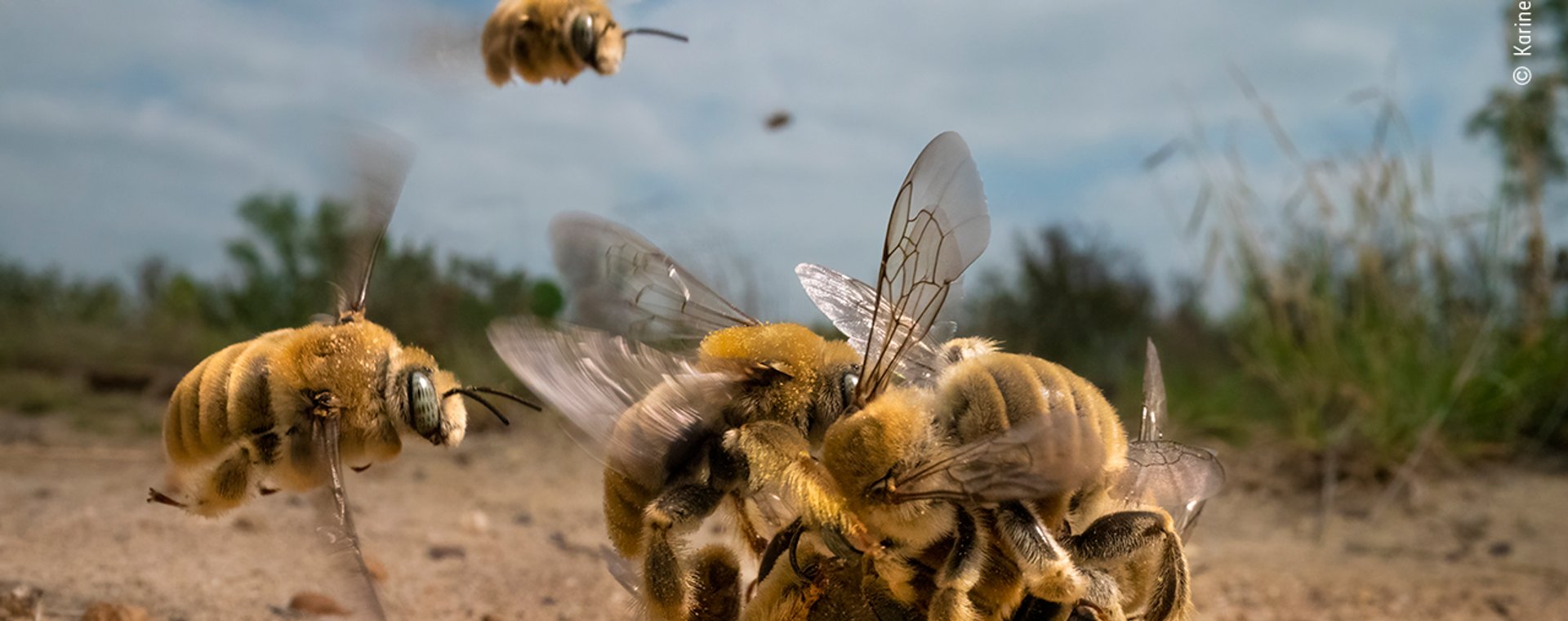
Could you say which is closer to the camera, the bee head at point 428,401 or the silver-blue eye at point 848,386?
the silver-blue eye at point 848,386

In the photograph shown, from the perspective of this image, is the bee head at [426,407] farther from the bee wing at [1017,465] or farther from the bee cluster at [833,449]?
the bee wing at [1017,465]

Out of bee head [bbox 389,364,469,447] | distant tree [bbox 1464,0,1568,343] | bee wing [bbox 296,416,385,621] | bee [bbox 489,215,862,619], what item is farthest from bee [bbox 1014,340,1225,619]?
distant tree [bbox 1464,0,1568,343]

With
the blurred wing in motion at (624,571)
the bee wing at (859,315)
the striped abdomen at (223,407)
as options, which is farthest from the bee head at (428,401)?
the bee wing at (859,315)

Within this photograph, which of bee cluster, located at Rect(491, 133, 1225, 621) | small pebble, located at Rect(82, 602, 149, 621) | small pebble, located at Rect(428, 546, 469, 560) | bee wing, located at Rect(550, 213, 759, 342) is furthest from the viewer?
small pebble, located at Rect(428, 546, 469, 560)

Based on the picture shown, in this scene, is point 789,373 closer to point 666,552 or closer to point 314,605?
point 666,552

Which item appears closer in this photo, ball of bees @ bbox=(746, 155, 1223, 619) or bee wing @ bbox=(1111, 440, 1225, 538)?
ball of bees @ bbox=(746, 155, 1223, 619)

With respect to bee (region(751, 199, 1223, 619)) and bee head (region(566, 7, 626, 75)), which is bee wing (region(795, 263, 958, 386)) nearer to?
bee (region(751, 199, 1223, 619))

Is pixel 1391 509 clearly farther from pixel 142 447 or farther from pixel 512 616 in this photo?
pixel 142 447
